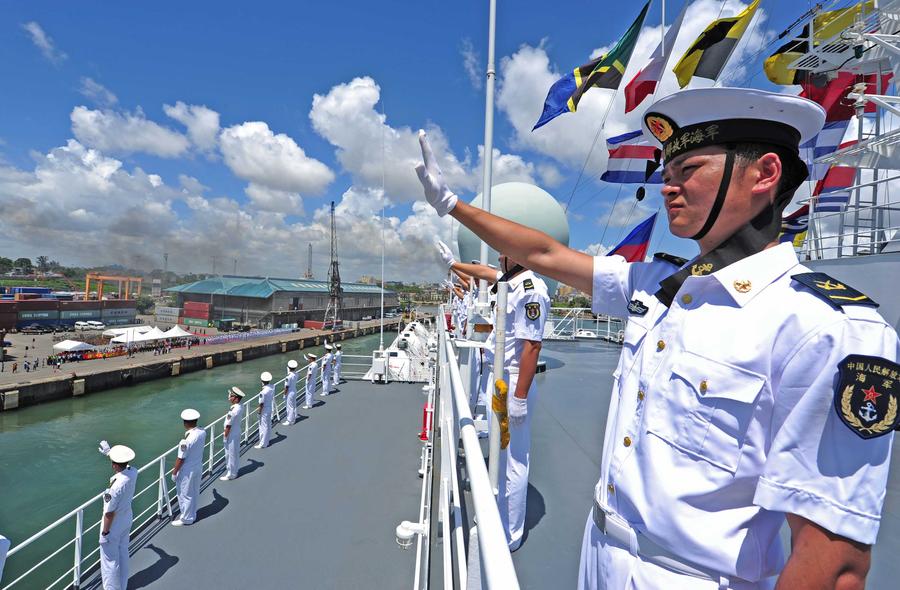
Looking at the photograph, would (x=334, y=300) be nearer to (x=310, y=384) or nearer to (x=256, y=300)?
(x=256, y=300)

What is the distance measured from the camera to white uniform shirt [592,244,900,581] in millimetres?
683

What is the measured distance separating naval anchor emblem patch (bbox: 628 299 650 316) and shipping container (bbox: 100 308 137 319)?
49401mm

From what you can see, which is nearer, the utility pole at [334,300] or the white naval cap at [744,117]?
the white naval cap at [744,117]

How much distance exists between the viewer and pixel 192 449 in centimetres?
467

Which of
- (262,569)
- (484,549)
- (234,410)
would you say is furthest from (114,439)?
(484,549)

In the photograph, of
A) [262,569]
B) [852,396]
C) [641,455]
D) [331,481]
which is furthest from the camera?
[331,481]

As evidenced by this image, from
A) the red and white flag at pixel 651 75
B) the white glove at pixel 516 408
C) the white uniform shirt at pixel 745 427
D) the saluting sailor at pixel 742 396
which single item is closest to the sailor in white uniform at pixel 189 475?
the white glove at pixel 516 408

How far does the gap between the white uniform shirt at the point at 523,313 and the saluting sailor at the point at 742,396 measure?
1.63 meters

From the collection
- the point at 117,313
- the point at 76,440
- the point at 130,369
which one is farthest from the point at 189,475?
the point at 117,313

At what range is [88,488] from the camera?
11758 mm

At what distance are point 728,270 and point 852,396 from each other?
12.4 inches

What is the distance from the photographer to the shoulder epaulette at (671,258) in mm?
1288

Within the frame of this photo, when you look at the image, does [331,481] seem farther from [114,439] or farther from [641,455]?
[114,439]

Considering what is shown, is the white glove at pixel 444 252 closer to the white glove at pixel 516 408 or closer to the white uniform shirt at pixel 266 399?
the white glove at pixel 516 408
